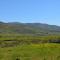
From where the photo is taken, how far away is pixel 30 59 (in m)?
35.8

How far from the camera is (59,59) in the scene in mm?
33844

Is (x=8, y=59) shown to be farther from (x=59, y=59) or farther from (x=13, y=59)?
(x=59, y=59)

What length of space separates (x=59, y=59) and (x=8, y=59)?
7.85m

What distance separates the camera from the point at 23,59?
35.4 meters

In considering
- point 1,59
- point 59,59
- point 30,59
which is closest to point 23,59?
point 30,59

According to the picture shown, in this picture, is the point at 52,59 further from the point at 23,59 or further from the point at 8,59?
the point at 8,59

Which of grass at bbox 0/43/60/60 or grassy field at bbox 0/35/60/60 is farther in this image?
grassy field at bbox 0/35/60/60

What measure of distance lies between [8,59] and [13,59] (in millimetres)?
1268

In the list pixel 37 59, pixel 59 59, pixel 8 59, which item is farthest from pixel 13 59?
pixel 59 59

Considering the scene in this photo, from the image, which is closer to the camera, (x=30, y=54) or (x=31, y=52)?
(x=30, y=54)

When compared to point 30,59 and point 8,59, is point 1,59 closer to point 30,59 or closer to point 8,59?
point 8,59

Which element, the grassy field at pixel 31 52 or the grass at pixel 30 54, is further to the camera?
the grassy field at pixel 31 52

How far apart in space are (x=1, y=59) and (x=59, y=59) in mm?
9008

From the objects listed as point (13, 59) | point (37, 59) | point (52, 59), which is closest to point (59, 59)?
point (52, 59)
